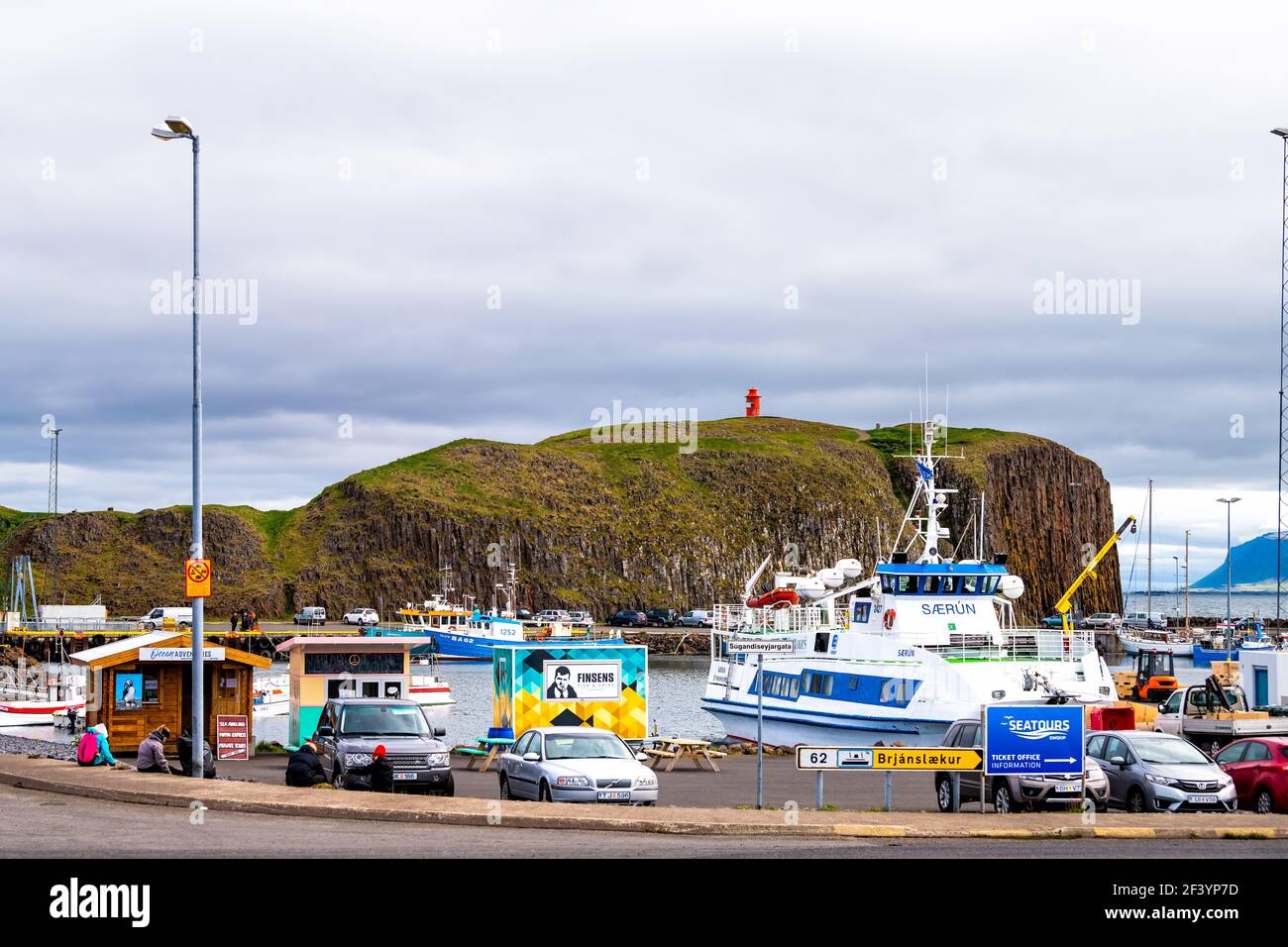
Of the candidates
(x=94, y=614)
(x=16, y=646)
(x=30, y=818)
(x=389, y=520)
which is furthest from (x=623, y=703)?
(x=389, y=520)

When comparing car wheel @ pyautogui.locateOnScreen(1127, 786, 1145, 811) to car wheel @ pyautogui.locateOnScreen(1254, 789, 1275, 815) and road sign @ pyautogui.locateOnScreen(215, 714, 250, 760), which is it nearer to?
car wheel @ pyautogui.locateOnScreen(1254, 789, 1275, 815)

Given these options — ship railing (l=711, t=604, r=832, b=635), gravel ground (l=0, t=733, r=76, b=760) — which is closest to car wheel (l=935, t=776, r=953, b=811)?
ship railing (l=711, t=604, r=832, b=635)

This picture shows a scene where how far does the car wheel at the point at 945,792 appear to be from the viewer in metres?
23.2

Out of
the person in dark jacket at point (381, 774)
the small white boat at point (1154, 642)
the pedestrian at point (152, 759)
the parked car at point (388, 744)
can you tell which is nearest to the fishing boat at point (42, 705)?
the pedestrian at point (152, 759)

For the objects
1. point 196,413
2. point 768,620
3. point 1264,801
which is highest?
point 196,413

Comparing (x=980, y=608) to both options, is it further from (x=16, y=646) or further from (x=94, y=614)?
(x=94, y=614)

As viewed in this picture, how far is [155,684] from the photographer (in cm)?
3338

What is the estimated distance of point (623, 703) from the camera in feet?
122

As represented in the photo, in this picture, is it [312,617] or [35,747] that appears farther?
[312,617]

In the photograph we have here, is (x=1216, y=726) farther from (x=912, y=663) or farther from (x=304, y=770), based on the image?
(x=304, y=770)

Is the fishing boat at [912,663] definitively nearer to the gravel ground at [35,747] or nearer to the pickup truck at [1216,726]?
the pickup truck at [1216,726]

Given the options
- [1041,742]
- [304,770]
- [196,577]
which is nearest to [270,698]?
[304,770]

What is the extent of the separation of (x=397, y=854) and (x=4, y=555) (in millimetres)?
190964
